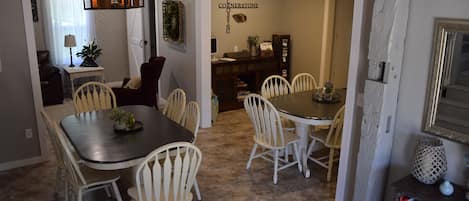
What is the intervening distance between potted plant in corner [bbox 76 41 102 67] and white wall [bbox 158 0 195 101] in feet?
4.86

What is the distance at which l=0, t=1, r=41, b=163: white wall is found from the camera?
3984mm

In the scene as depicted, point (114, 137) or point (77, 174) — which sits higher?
point (114, 137)

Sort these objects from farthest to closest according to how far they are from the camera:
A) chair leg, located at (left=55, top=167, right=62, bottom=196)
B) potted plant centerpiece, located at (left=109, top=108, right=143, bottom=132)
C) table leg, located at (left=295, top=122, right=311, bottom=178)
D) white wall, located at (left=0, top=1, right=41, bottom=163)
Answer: table leg, located at (left=295, top=122, right=311, bottom=178) < white wall, located at (left=0, top=1, right=41, bottom=163) < chair leg, located at (left=55, top=167, right=62, bottom=196) < potted plant centerpiece, located at (left=109, top=108, right=143, bottom=132)

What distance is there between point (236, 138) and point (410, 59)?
2977 millimetres

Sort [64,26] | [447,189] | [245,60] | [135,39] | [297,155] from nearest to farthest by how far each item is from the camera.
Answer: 1. [447,189]
2. [297,155]
3. [245,60]
4. [64,26]
5. [135,39]

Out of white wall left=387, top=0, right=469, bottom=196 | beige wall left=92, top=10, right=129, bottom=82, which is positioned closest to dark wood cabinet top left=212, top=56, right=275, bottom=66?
beige wall left=92, top=10, right=129, bottom=82

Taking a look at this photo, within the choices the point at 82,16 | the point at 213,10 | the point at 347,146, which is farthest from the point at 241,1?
the point at 347,146

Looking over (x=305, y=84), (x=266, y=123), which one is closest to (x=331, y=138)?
(x=266, y=123)

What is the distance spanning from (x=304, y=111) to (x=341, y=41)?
3044 millimetres

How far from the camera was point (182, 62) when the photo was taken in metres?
5.89

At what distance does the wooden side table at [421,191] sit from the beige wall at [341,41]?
4.31 metres

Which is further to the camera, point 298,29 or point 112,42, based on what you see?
point 112,42

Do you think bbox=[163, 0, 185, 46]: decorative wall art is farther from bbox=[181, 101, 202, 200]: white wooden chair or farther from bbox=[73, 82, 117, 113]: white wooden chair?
bbox=[181, 101, 202, 200]: white wooden chair

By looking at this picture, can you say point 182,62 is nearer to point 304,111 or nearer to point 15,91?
point 15,91
